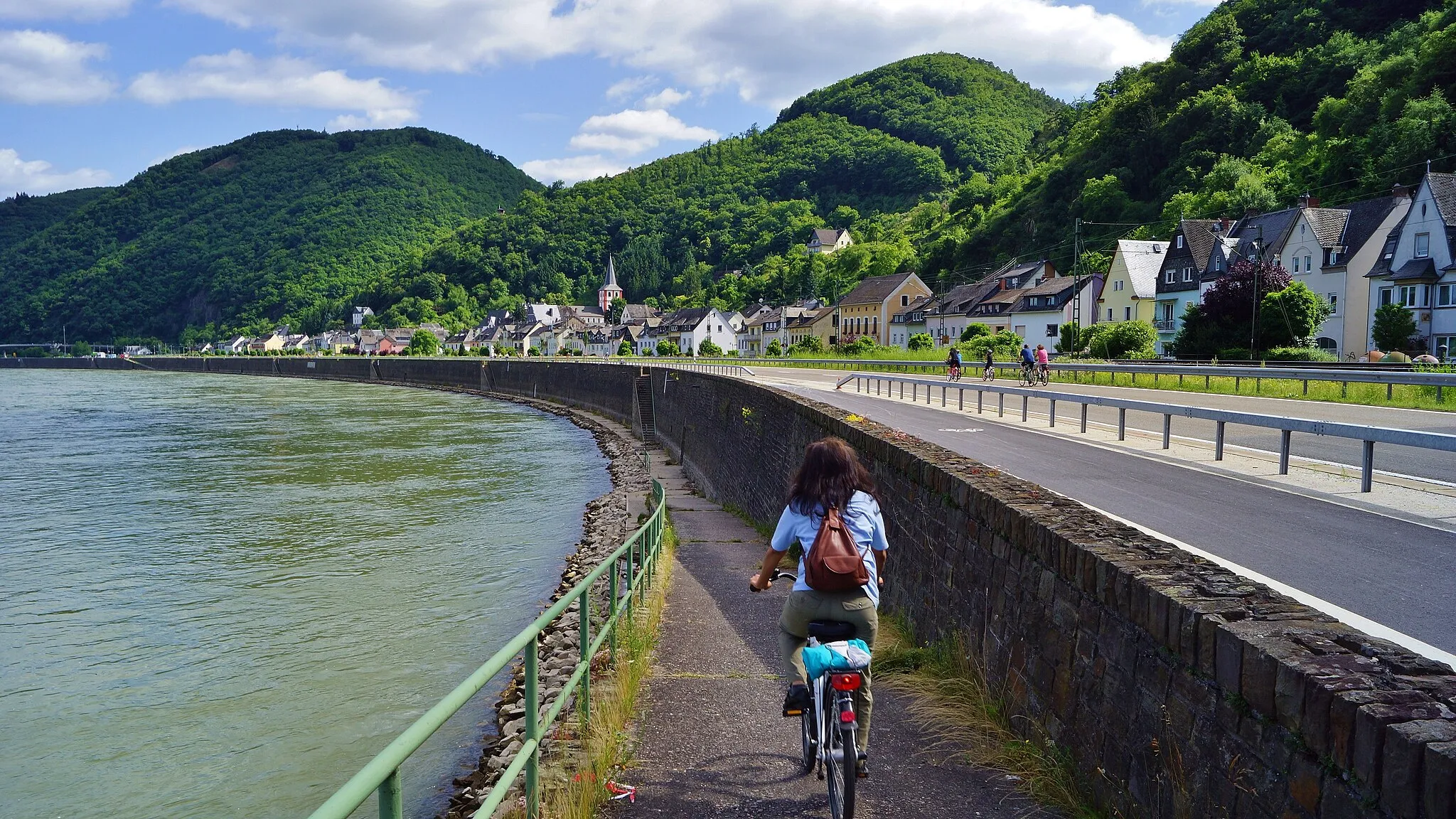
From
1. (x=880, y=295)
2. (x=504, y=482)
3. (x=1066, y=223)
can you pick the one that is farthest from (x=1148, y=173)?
(x=504, y=482)

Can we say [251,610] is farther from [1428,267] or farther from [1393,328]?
[1428,267]

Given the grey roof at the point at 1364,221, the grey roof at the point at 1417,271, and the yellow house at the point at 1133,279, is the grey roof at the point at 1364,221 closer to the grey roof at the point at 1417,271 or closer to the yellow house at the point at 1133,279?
the grey roof at the point at 1417,271

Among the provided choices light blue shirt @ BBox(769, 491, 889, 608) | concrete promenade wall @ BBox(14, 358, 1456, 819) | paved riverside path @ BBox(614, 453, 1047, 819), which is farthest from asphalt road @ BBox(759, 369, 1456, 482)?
light blue shirt @ BBox(769, 491, 889, 608)

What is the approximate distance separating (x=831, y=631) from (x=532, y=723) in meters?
1.51

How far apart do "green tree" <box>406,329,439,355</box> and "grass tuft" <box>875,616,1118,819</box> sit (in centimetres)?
16116

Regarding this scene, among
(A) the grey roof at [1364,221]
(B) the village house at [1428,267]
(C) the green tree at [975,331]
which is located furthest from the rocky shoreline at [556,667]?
(C) the green tree at [975,331]

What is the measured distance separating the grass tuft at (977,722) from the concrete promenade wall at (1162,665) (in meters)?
0.10

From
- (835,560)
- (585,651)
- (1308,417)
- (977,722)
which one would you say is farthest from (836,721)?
(1308,417)

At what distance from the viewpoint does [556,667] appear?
10617 mm

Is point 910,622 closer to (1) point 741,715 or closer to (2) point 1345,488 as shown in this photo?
(1) point 741,715

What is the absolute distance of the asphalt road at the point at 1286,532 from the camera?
20.7 ft

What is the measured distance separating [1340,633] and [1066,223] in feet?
362

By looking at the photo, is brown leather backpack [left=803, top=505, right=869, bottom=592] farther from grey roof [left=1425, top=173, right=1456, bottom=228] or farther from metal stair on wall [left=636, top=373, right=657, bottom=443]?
grey roof [left=1425, top=173, right=1456, bottom=228]

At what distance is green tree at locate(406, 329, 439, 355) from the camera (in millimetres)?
160500
